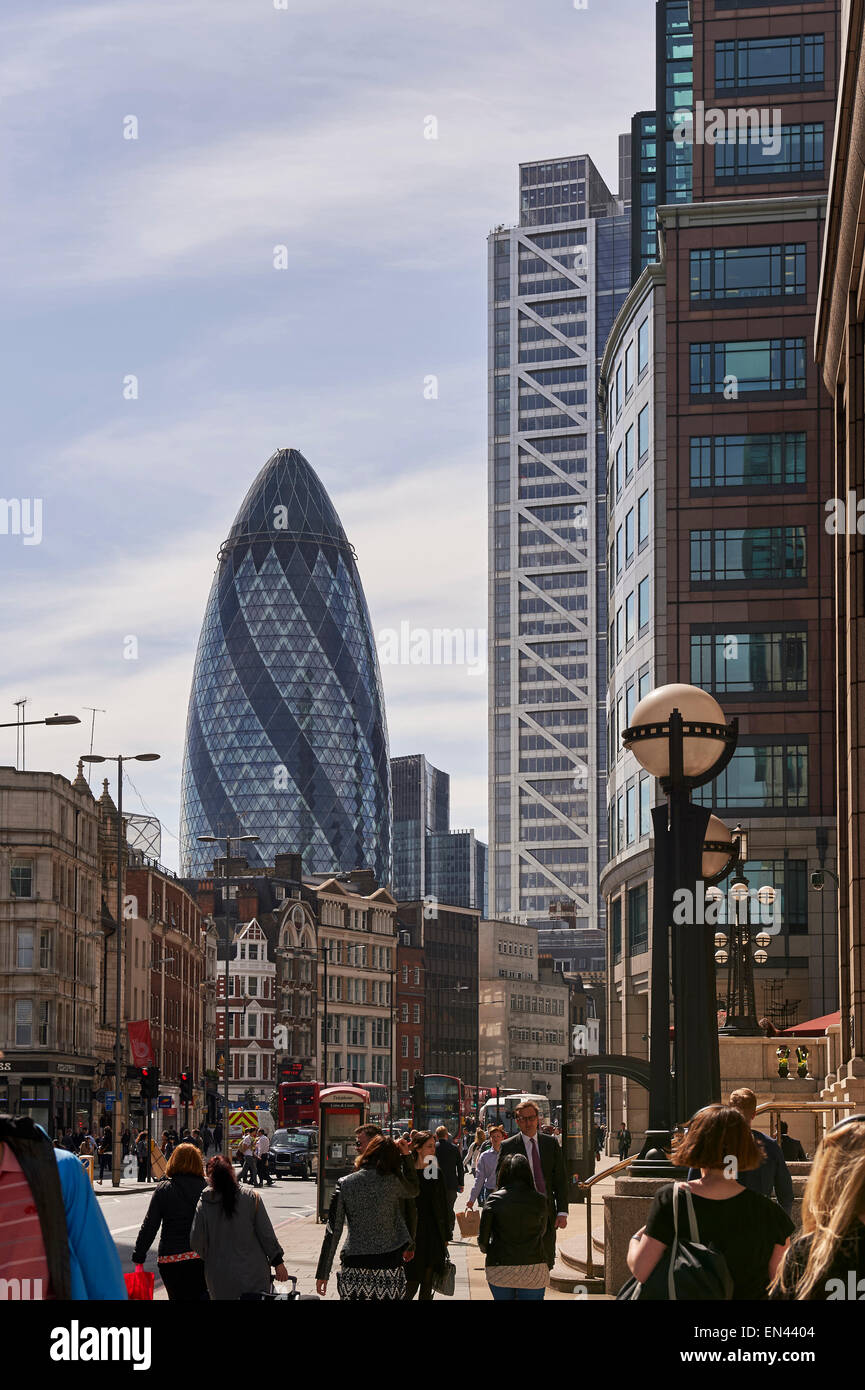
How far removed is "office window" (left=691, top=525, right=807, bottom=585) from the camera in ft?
213

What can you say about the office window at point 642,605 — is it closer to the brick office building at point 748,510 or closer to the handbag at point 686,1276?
the brick office building at point 748,510

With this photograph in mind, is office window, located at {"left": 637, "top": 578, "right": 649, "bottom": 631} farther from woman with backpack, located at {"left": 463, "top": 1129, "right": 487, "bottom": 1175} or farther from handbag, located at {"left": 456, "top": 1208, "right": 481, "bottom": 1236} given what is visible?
handbag, located at {"left": 456, "top": 1208, "right": 481, "bottom": 1236}

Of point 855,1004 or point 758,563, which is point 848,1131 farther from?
point 758,563

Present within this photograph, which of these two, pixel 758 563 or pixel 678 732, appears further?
pixel 758 563

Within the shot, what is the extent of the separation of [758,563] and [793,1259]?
60962 millimetres

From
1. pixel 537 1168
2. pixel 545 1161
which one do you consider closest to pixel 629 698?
pixel 545 1161

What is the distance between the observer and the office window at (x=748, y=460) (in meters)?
65.2

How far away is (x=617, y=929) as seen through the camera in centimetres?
7256

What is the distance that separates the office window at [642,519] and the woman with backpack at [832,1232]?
62980mm

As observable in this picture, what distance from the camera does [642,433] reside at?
69.1 m

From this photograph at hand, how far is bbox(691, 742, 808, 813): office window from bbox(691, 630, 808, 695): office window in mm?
2006

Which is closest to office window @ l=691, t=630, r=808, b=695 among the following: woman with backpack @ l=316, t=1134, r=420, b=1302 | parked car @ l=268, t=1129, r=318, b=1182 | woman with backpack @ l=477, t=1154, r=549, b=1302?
parked car @ l=268, t=1129, r=318, b=1182

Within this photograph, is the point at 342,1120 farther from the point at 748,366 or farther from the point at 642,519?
the point at 748,366

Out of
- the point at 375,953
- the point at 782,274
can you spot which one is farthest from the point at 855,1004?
the point at 375,953
